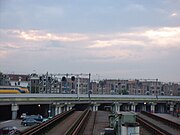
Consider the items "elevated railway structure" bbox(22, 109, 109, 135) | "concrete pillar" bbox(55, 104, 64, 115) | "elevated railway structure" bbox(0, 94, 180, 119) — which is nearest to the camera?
"elevated railway structure" bbox(22, 109, 109, 135)

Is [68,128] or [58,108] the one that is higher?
[68,128]

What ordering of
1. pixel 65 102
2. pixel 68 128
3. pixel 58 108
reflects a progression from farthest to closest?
pixel 65 102 → pixel 58 108 → pixel 68 128

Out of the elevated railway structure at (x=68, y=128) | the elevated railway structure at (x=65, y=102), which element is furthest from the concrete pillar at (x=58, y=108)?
the elevated railway structure at (x=68, y=128)

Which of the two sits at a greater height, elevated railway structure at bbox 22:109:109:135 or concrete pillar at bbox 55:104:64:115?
elevated railway structure at bbox 22:109:109:135

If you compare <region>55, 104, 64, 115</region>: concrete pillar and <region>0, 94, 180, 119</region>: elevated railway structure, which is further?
<region>55, 104, 64, 115</region>: concrete pillar

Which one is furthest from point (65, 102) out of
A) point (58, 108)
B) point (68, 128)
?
point (68, 128)

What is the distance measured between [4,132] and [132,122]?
23.1 meters

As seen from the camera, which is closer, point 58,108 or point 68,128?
point 68,128

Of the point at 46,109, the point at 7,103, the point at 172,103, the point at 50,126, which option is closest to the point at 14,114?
the point at 7,103

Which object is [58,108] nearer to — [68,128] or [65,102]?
[65,102]

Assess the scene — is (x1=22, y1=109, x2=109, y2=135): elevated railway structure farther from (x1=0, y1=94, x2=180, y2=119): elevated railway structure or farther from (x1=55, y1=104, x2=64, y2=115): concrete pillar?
(x1=55, y1=104, x2=64, y2=115): concrete pillar

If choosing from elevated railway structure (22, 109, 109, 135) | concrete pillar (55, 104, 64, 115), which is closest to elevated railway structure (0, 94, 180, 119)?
concrete pillar (55, 104, 64, 115)

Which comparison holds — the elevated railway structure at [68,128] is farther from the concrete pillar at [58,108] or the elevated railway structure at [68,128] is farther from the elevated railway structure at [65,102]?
the concrete pillar at [58,108]

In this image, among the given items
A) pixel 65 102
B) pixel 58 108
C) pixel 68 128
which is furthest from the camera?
pixel 65 102
